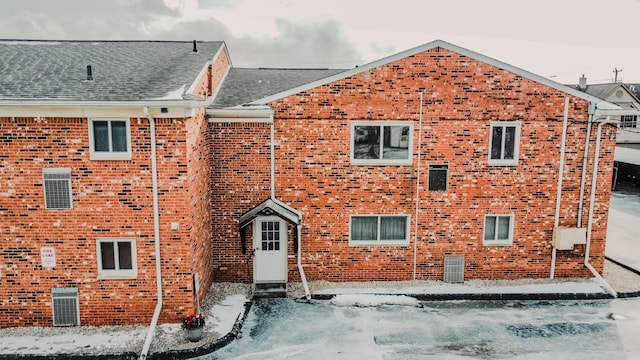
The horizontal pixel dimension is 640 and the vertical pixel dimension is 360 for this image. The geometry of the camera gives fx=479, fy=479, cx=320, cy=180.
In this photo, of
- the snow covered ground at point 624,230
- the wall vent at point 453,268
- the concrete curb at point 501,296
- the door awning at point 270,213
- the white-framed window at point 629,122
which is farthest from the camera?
the white-framed window at point 629,122

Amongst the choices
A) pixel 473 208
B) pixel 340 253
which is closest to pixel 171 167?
pixel 340 253

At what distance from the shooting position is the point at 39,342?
10.5 meters

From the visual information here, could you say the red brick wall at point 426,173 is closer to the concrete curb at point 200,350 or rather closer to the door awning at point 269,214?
the door awning at point 269,214

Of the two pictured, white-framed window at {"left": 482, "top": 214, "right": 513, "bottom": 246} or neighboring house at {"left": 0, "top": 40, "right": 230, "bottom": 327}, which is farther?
white-framed window at {"left": 482, "top": 214, "right": 513, "bottom": 246}

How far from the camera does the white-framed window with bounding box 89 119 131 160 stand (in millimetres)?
10555

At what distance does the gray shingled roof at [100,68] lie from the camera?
34.8 ft

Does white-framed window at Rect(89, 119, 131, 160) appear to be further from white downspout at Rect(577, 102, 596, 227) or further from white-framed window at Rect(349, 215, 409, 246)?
white downspout at Rect(577, 102, 596, 227)

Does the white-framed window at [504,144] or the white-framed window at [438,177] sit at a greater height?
the white-framed window at [504,144]

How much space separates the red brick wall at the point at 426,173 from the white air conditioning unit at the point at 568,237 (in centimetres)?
28

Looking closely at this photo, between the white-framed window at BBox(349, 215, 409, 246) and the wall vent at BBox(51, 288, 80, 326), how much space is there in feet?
23.4

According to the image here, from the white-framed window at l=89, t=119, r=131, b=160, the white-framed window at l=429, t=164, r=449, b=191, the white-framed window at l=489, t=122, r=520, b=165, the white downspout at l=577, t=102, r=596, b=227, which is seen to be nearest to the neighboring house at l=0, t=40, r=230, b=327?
the white-framed window at l=89, t=119, r=131, b=160

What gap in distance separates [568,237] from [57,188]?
13386mm

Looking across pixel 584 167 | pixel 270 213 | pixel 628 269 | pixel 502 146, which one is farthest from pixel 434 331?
pixel 628 269

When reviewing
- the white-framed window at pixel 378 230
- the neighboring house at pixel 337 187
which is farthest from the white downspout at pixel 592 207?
the white-framed window at pixel 378 230
